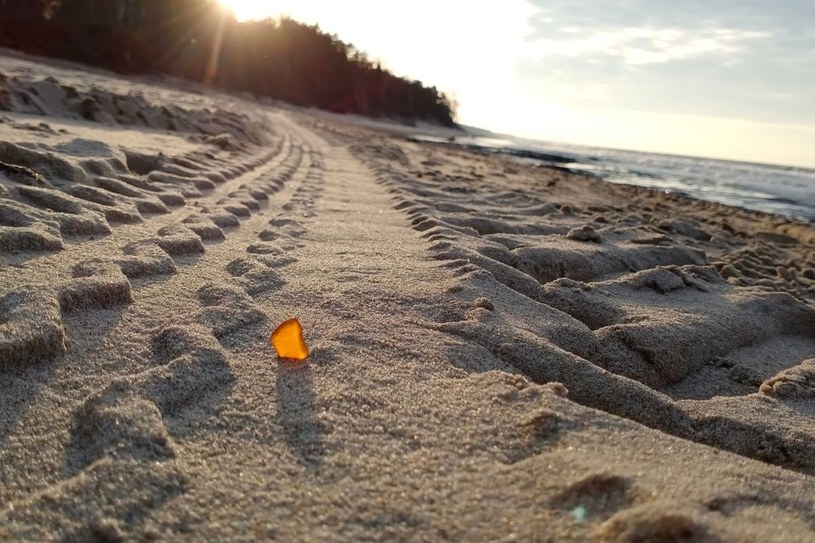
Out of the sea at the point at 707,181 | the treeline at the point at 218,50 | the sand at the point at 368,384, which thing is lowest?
the sand at the point at 368,384

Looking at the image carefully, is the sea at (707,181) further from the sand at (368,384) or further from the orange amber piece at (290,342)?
the orange amber piece at (290,342)

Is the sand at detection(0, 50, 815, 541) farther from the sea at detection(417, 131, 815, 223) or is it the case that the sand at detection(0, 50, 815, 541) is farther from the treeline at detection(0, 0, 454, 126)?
the treeline at detection(0, 0, 454, 126)

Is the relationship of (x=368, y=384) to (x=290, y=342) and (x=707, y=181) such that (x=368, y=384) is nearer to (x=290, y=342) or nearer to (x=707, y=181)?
(x=290, y=342)

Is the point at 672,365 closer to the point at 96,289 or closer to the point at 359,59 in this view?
the point at 96,289

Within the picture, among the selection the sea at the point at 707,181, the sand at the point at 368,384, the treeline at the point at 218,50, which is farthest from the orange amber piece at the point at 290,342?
the treeline at the point at 218,50

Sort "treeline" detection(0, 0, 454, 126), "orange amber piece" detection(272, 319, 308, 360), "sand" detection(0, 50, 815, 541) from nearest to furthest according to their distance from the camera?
"sand" detection(0, 50, 815, 541), "orange amber piece" detection(272, 319, 308, 360), "treeline" detection(0, 0, 454, 126)

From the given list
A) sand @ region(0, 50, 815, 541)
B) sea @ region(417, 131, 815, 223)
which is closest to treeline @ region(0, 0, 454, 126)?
sea @ region(417, 131, 815, 223)

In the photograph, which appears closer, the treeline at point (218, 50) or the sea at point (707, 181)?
the sea at point (707, 181)
